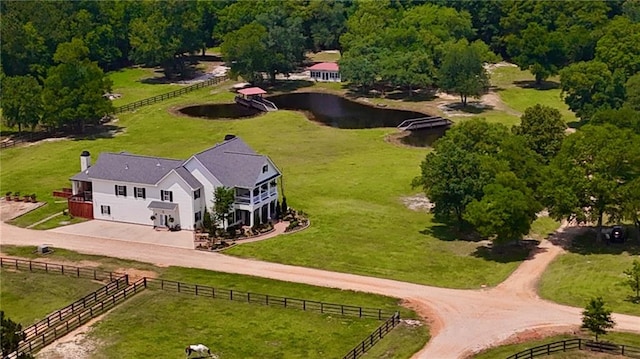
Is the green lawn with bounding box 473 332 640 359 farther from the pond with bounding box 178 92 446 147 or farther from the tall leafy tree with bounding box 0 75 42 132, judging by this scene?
the tall leafy tree with bounding box 0 75 42 132

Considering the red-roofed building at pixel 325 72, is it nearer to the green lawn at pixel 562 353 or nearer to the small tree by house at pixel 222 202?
the small tree by house at pixel 222 202

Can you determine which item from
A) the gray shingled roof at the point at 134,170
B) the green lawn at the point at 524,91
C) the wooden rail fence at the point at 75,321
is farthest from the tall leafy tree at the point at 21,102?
the green lawn at the point at 524,91

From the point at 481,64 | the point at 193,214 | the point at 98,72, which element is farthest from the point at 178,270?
the point at 481,64

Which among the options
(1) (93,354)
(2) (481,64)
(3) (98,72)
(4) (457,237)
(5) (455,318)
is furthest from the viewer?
(2) (481,64)

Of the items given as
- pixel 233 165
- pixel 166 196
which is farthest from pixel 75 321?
pixel 233 165

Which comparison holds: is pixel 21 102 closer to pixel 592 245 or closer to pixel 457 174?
pixel 457 174

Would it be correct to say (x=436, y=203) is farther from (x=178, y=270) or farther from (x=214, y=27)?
(x=214, y=27)

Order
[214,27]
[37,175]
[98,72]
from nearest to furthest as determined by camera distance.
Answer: [37,175] → [98,72] → [214,27]
